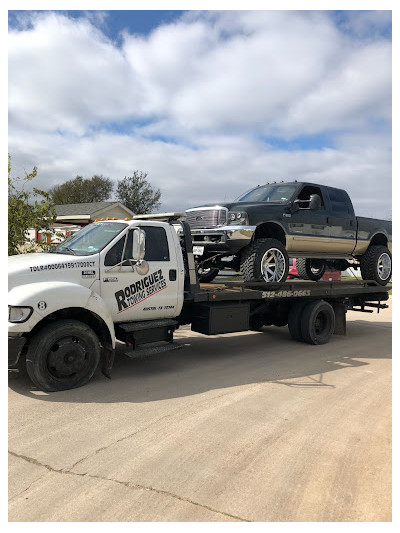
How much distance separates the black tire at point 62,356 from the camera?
499cm

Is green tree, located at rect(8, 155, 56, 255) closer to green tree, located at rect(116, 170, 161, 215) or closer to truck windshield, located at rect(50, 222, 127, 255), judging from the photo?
truck windshield, located at rect(50, 222, 127, 255)

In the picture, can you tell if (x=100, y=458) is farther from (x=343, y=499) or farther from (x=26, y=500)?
(x=343, y=499)

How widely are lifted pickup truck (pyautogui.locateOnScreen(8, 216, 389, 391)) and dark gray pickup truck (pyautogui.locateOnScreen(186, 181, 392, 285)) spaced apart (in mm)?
574

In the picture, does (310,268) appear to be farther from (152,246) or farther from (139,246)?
(139,246)

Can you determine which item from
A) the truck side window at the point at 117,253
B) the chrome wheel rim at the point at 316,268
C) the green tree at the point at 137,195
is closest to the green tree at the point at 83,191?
the green tree at the point at 137,195

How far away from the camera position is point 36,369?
497 centimetres

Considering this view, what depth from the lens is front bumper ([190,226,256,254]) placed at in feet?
23.5

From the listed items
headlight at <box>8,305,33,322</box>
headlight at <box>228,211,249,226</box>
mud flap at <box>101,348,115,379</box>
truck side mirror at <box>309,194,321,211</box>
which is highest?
truck side mirror at <box>309,194,321,211</box>

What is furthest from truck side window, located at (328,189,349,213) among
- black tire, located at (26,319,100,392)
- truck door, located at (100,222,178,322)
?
black tire, located at (26,319,100,392)

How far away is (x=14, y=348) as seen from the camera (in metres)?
4.80

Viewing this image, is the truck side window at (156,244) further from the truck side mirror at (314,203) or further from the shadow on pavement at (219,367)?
the truck side mirror at (314,203)

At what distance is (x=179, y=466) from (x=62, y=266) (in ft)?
9.42

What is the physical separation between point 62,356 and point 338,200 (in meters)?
6.58

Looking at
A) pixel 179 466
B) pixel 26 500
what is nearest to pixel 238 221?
pixel 179 466
